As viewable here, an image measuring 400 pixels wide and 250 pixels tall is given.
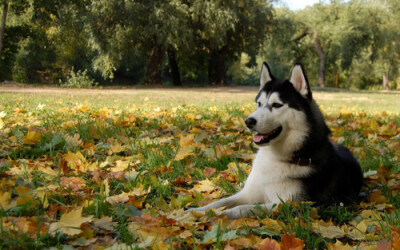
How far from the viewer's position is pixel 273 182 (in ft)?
7.95

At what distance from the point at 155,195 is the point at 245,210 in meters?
0.75

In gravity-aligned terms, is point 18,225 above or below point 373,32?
below

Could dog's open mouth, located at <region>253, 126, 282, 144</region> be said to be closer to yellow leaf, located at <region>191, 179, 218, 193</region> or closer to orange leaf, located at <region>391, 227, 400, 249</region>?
yellow leaf, located at <region>191, 179, 218, 193</region>

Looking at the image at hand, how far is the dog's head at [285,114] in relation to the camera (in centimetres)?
249

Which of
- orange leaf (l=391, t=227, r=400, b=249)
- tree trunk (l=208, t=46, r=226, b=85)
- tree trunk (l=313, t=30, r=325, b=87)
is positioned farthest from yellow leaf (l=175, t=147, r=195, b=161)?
tree trunk (l=313, t=30, r=325, b=87)

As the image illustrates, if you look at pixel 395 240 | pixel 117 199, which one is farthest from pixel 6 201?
pixel 395 240

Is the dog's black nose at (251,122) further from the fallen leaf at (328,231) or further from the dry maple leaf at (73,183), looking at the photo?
the dry maple leaf at (73,183)

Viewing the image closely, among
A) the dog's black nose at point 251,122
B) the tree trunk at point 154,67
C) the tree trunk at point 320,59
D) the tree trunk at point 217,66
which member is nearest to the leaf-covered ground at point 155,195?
the dog's black nose at point 251,122

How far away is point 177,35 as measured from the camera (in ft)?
67.2

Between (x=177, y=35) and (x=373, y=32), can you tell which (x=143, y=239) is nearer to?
(x=177, y=35)

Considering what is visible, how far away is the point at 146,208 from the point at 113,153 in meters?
1.52

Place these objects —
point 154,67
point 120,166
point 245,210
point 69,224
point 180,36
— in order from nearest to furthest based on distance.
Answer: point 69,224
point 245,210
point 120,166
point 180,36
point 154,67

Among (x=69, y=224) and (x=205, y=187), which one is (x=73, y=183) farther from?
(x=205, y=187)

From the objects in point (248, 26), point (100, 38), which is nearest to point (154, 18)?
point (100, 38)
